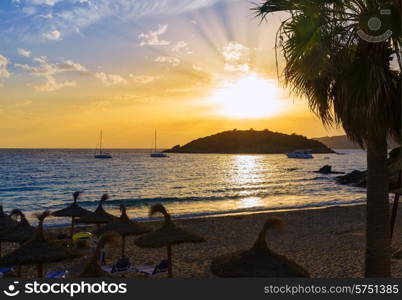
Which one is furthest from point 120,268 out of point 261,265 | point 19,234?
point 261,265

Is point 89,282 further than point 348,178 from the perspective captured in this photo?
No

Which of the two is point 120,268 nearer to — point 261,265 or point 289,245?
point 261,265

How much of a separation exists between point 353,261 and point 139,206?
23699 mm

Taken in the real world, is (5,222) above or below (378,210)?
below

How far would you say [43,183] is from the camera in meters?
56.7

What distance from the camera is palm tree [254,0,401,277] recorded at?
21.2ft

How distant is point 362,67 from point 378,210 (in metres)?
2.58

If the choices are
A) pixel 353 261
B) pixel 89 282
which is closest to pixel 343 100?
pixel 89 282

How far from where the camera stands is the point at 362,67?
6.70m

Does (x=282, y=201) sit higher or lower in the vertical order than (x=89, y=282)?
lower

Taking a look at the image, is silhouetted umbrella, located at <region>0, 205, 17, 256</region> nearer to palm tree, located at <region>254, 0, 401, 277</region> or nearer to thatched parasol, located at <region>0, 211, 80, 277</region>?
thatched parasol, located at <region>0, 211, 80, 277</region>

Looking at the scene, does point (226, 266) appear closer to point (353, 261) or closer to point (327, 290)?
point (327, 290)

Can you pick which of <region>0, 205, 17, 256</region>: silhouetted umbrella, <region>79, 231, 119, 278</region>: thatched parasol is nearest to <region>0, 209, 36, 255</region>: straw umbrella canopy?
<region>0, 205, 17, 256</region>: silhouetted umbrella

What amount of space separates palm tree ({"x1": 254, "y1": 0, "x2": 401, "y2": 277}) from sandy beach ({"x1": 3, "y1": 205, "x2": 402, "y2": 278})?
16.2 feet
